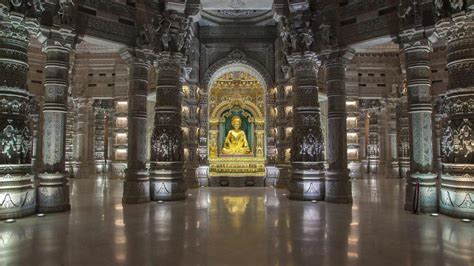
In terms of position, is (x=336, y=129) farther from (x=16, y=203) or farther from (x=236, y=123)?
(x=236, y=123)

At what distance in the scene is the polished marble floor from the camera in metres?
4.41

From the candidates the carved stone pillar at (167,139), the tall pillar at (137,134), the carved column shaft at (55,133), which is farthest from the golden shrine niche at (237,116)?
the carved column shaft at (55,133)

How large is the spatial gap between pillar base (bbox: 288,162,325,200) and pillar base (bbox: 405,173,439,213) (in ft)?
8.77

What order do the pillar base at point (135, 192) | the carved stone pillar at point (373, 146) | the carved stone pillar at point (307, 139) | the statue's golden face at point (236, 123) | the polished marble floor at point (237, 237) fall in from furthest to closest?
1. the carved stone pillar at point (373, 146)
2. the statue's golden face at point (236, 123)
3. the carved stone pillar at point (307, 139)
4. the pillar base at point (135, 192)
5. the polished marble floor at point (237, 237)

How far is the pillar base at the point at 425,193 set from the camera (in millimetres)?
8117

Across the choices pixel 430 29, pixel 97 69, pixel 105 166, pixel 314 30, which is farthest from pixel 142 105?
pixel 105 166

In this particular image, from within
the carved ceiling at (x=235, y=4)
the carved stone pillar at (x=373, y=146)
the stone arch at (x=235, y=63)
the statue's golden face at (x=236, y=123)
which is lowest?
the carved stone pillar at (x=373, y=146)

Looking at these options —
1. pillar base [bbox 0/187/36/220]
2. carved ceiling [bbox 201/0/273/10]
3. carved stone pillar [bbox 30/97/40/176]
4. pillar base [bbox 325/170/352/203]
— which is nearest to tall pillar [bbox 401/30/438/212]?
pillar base [bbox 325/170/352/203]

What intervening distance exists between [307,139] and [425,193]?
3.57 m

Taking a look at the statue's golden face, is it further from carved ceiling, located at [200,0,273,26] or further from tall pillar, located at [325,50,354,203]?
tall pillar, located at [325,50,354,203]

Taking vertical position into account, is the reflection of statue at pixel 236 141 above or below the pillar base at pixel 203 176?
above

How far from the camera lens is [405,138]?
19.6 m

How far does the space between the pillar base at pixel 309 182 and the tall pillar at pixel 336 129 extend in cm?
28

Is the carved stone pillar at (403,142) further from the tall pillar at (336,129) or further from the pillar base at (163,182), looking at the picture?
the pillar base at (163,182)
